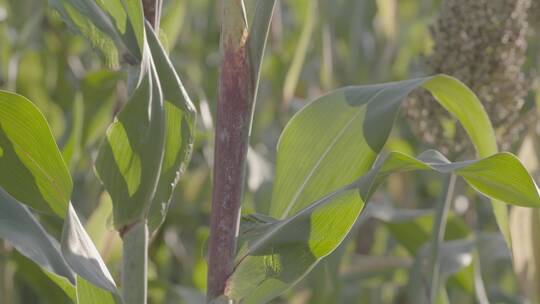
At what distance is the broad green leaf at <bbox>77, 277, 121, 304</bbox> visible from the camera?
98 centimetres

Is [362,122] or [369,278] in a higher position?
[362,122]

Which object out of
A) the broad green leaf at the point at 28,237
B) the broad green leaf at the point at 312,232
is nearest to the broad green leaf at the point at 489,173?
the broad green leaf at the point at 312,232

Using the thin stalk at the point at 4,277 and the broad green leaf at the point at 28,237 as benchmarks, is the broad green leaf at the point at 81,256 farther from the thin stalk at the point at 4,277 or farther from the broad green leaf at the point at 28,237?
the thin stalk at the point at 4,277

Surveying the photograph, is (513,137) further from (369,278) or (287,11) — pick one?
(287,11)

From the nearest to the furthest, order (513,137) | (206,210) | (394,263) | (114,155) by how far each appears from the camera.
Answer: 1. (114,155)
2. (513,137)
3. (394,263)
4. (206,210)

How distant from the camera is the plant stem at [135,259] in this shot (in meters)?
0.93

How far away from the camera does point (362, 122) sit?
3.53 ft

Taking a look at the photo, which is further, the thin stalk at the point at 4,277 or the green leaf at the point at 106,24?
the thin stalk at the point at 4,277

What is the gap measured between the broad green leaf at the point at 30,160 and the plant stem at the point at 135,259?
2.8 inches

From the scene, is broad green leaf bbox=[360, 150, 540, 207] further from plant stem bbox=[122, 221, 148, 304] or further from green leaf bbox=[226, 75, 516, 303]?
plant stem bbox=[122, 221, 148, 304]

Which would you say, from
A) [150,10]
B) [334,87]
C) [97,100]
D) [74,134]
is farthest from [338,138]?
[334,87]

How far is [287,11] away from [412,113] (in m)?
2.98

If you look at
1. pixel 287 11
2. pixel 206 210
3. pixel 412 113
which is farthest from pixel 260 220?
pixel 287 11

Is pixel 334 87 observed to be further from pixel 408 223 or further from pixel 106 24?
pixel 106 24
